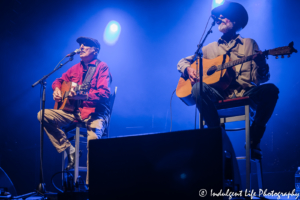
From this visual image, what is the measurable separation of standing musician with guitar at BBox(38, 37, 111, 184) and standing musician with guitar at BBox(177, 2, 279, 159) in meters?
1.04

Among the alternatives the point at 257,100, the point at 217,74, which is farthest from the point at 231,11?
the point at 257,100

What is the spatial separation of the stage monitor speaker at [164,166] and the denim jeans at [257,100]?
104 cm

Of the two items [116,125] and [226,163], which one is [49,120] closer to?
[116,125]

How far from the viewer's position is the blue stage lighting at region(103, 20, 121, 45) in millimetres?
5211

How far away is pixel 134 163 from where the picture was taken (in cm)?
154

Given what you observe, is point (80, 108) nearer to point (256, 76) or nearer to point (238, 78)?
point (238, 78)

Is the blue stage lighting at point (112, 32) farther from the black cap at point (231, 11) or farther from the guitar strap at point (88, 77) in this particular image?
the black cap at point (231, 11)

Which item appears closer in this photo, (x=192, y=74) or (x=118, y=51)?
(x=192, y=74)

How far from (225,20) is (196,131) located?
2.03m

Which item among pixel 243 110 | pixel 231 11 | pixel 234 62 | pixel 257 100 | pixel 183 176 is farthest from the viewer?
pixel 231 11

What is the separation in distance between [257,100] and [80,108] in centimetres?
198

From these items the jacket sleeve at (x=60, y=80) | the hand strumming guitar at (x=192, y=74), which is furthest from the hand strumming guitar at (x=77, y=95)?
the hand strumming guitar at (x=192, y=74)

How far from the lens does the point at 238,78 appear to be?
288 centimetres

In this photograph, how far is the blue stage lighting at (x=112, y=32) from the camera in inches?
205
